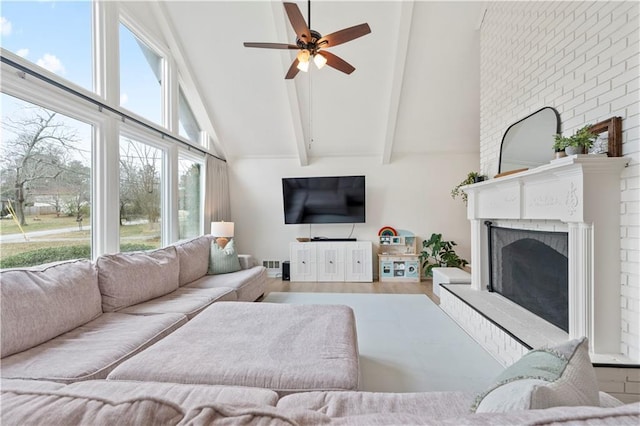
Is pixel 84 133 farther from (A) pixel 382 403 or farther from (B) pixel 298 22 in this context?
(A) pixel 382 403

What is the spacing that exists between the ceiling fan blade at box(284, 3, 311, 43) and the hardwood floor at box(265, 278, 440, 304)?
10.7 feet

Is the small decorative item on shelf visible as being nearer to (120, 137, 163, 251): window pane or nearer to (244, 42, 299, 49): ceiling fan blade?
(244, 42, 299, 49): ceiling fan blade

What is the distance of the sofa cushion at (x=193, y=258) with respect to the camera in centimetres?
297

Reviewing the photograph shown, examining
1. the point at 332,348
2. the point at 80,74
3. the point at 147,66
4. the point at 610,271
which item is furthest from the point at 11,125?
A: the point at 610,271

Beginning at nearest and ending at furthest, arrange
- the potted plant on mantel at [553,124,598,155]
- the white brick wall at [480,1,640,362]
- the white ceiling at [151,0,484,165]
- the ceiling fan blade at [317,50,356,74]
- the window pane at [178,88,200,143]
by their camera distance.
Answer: the white brick wall at [480,1,640,362] < the potted plant on mantel at [553,124,598,155] < the ceiling fan blade at [317,50,356,74] < the white ceiling at [151,0,484,165] < the window pane at [178,88,200,143]

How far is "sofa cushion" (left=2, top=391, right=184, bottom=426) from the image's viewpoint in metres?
0.43

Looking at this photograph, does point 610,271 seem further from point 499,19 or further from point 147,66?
point 147,66

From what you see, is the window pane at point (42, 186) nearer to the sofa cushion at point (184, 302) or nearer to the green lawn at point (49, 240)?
the green lawn at point (49, 240)

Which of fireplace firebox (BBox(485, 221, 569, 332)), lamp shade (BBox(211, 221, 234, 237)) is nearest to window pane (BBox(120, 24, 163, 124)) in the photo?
lamp shade (BBox(211, 221, 234, 237))

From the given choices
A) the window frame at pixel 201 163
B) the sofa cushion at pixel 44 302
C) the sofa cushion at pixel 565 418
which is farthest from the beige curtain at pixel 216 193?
the sofa cushion at pixel 565 418

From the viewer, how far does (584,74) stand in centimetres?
183

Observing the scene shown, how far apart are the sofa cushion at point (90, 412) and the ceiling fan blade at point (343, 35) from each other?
2540 millimetres

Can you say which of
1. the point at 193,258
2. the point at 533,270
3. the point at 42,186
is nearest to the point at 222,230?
the point at 193,258

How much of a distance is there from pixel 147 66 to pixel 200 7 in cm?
102
